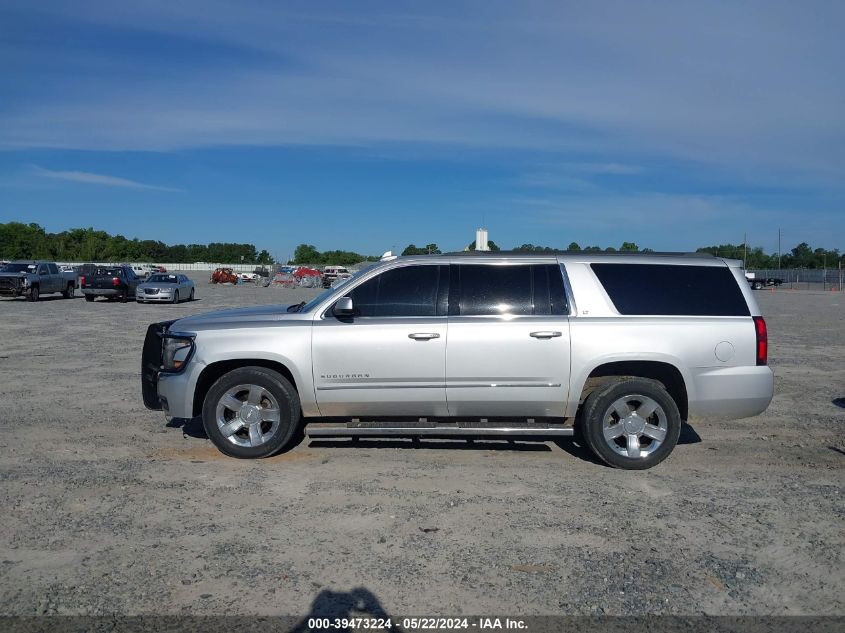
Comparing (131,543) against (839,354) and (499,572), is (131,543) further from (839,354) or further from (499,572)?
(839,354)

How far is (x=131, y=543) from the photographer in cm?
490

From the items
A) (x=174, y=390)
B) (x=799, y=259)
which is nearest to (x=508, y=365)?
(x=174, y=390)

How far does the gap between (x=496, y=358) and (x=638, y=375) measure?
138 centimetres

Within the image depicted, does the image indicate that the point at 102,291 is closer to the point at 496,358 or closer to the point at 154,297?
the point at 154,297

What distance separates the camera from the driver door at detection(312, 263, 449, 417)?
6.82 meters

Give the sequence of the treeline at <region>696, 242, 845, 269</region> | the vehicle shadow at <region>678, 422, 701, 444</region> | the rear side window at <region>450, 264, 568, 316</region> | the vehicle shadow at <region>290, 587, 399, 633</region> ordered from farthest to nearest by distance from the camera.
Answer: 1. the treeline at <region>696, 242, 845, 269</region>
2. the vehicle shadow at <region>678, 422, 701, 444</region>
3. the rear side window at <region>450, 264, 568, 316</region>
4. the vehicle shadow at <region>290, 587, 399, 633</region>

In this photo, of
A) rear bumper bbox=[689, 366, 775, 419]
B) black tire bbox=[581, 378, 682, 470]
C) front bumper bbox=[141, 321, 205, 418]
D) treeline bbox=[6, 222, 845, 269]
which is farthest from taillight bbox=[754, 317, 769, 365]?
treeline bbox=[6, 222, 845, 269]

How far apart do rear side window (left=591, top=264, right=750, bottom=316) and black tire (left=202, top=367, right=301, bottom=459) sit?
3.07 meters

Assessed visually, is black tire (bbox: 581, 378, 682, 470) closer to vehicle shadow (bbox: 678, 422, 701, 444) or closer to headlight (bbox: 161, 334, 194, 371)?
vehicle shadow (bbox: 678, 422, 701, 444)

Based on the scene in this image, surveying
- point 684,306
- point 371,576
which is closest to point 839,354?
point 684,306

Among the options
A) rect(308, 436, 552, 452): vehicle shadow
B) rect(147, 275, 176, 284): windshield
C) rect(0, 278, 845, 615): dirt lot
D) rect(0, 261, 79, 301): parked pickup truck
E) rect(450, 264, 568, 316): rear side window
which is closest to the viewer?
rect(0, 278, 845, 615): dirt lot

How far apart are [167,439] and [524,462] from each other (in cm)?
359

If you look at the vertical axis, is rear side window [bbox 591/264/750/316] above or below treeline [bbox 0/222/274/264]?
below

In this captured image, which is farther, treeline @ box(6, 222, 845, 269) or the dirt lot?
treeline @ box(6, 222, 845, 269)
